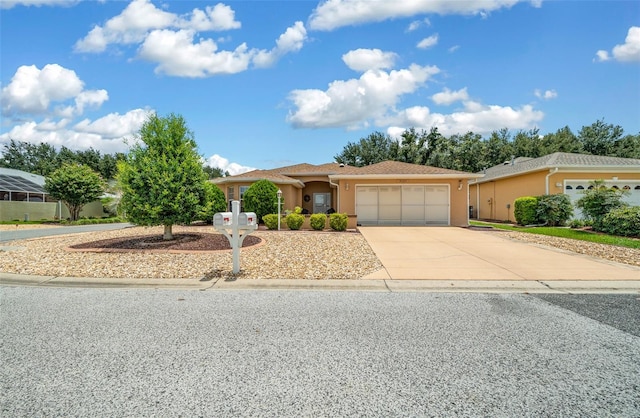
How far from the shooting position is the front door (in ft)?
76.0

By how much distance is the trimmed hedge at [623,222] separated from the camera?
11477mm

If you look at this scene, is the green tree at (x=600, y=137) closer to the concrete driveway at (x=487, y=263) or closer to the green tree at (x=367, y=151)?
the green tree at (x=367, y=151)

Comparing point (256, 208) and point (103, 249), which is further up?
point (256, 208)

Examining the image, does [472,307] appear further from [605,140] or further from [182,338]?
[605,140]

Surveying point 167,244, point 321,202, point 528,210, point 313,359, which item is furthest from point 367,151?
point 313,359

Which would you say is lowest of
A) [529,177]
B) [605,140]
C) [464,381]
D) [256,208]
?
[464,381]

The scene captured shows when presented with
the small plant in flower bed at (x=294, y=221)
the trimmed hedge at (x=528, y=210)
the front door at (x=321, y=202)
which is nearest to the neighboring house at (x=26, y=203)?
the front door at (x=321, y=202)

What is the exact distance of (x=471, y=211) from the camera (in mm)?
26406

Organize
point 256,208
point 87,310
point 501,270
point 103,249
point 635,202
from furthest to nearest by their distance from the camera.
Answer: point 635,202 < point 256,208 < point 103,249 < point 501,270 < point 87,310

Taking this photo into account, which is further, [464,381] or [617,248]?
[617,248]

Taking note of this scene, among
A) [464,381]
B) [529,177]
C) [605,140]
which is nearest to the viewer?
[464,381]

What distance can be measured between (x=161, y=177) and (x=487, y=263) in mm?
8554

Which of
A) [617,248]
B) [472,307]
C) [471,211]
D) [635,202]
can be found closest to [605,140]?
[471,211]

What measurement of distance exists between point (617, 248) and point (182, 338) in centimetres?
1171
